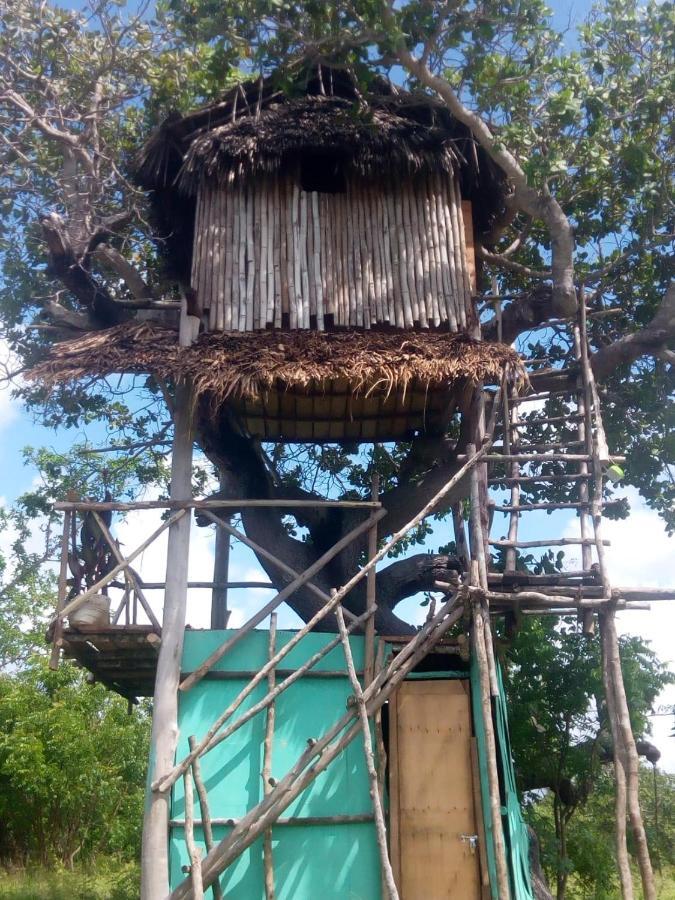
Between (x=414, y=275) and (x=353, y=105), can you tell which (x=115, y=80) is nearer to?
(x=353, y=105)

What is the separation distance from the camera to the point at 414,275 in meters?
8.27

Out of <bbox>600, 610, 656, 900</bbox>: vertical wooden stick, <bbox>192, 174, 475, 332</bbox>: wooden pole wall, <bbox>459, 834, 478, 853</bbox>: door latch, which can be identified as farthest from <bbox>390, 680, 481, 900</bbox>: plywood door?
<bbox>192, 174, 475, 332</bbox>: wooden pole wall

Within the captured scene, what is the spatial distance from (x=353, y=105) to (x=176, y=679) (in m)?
5.60

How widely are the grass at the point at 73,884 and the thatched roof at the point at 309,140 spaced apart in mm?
8579

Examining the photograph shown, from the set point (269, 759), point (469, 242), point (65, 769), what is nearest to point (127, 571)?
point (269, 759)

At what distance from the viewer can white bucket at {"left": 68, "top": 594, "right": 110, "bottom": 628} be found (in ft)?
23.6

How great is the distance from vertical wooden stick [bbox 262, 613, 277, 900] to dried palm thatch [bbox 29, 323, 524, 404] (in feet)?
6.63

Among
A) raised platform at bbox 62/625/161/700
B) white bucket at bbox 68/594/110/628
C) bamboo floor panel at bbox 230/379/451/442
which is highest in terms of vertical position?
bamboo floor panel at bbox 230/379/451/442

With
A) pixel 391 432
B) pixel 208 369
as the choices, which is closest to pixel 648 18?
pixel 391 432

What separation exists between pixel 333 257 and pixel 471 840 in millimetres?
5223

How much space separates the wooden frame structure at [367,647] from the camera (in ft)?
20.4

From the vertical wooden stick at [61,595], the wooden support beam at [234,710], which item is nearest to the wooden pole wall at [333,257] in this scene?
→ the vertical wooden stick at [61,595]

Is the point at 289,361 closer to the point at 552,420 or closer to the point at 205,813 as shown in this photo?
the point at 552,420

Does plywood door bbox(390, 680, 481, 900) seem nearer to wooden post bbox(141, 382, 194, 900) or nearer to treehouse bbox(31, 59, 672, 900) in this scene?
treehouse bbox(31, 59, 672, 900)
